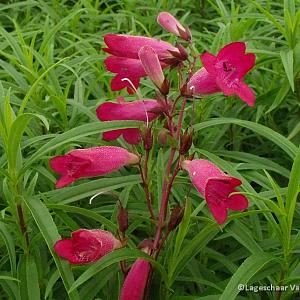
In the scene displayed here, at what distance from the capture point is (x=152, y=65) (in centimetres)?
126

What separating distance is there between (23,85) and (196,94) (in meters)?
0.87

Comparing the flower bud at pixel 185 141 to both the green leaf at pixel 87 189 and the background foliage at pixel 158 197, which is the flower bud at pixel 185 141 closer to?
the background foliage at pixel 158 197

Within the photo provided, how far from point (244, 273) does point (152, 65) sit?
47 centimetres

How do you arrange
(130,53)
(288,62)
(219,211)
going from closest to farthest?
(219,211)
(130,53)
(288,62)

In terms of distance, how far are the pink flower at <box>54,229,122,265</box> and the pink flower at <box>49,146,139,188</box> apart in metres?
0.11

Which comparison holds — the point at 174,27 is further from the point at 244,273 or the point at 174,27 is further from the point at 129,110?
the point at 244,273

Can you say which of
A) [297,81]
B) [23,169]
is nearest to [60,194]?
→ [23,169]

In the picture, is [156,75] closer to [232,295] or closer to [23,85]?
[232,295]

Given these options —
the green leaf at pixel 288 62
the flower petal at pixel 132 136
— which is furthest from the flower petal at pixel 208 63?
the green leaf at pixel 288 62

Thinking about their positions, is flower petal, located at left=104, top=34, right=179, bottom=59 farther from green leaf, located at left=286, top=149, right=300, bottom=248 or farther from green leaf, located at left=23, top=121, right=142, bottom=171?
green leaf, located at left=286, top=149, right=300, bottom=248

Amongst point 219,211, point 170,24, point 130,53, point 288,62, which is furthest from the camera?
point 288,62

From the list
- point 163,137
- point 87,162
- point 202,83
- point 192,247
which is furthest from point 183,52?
point 192,247

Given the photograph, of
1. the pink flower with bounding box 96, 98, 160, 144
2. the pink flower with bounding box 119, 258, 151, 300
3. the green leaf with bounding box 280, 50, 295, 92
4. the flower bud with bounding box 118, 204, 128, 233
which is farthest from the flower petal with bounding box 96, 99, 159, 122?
the green leaf with bounding box 280, 50, 295, 92

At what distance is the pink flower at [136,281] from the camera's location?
1220 mm
